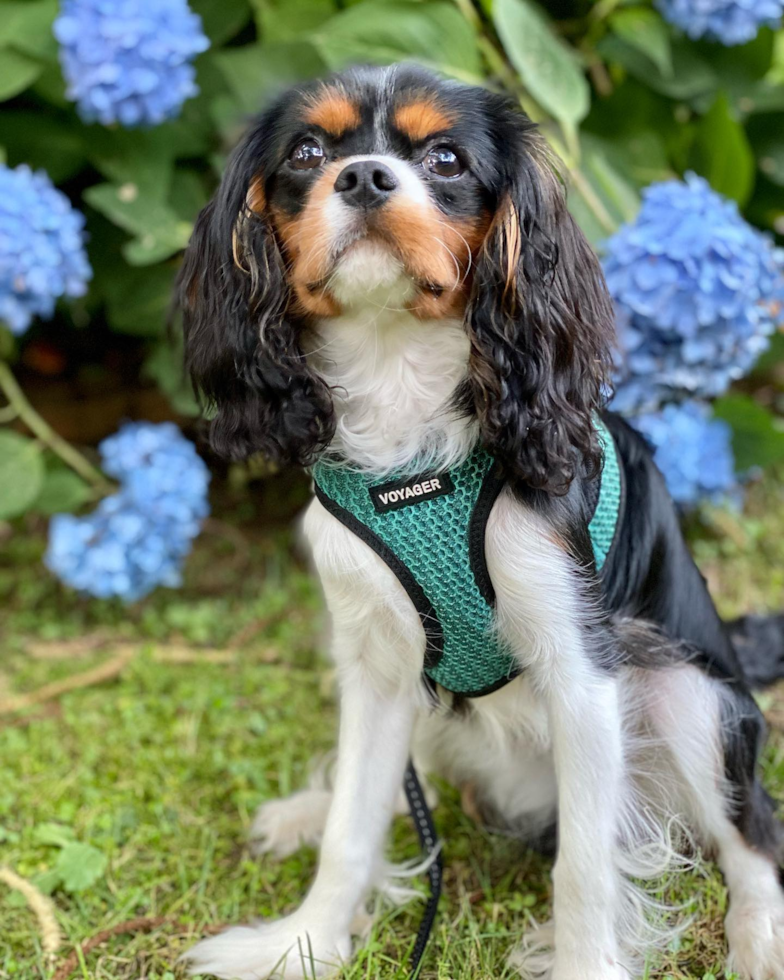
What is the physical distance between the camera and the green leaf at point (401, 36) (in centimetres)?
309

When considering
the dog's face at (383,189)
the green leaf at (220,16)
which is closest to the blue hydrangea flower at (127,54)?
the green leaf at (220,16)

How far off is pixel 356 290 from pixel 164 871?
1389mm

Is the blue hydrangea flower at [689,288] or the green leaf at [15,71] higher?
the blue hydrangea flower at [689,288]

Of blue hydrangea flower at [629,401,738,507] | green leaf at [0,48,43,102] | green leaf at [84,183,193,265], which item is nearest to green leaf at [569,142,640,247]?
blue hydrangea flower at [629,401,738,507]

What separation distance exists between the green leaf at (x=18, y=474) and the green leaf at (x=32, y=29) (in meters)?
1.16

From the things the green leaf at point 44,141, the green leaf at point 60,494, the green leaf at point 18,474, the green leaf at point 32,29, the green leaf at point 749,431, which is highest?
the green leaf at point 32,29

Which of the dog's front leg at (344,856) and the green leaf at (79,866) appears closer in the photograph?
the dog's front leg at (344,856)

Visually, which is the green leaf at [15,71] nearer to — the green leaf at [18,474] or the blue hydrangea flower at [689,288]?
the green leaf at [18,474]

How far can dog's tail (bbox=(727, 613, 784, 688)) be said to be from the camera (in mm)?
2666

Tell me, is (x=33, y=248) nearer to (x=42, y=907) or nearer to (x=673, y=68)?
(x=42, y=907)

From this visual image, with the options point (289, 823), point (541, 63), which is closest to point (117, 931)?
point (289, 823)

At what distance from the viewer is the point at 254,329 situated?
190 cm

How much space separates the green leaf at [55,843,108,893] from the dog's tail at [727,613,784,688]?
160 centimetres

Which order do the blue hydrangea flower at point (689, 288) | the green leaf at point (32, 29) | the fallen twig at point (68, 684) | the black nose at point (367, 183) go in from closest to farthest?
the black nose at point (367, 183)
the blue hydrangea flower at point (689, 288)
the fallen twig at point (68, 684)
the green leaf at point (32, 29)
